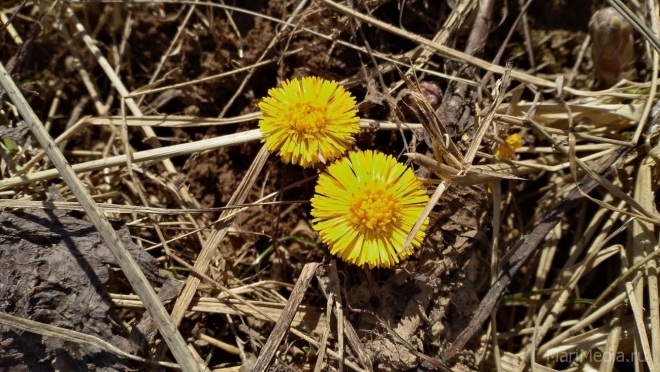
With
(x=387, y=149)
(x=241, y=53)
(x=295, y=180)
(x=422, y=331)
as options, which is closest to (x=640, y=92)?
(x=387, y=149)

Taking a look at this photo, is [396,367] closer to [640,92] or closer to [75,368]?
[75,368]

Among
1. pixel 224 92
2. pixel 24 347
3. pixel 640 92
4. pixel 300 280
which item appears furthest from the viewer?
pixel 224 92

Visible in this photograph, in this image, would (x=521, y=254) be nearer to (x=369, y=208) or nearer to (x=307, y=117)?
(x=369, y=208)

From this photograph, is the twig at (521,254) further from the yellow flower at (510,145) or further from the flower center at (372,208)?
the flower center at (372,208)

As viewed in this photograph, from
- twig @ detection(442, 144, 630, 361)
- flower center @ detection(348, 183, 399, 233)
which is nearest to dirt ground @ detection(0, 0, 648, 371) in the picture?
twig @ detection(442, 144, 630, 361)

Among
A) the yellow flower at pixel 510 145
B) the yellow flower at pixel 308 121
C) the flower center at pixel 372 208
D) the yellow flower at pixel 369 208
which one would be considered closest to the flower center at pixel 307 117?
the yellow flower at pixel 308 121
